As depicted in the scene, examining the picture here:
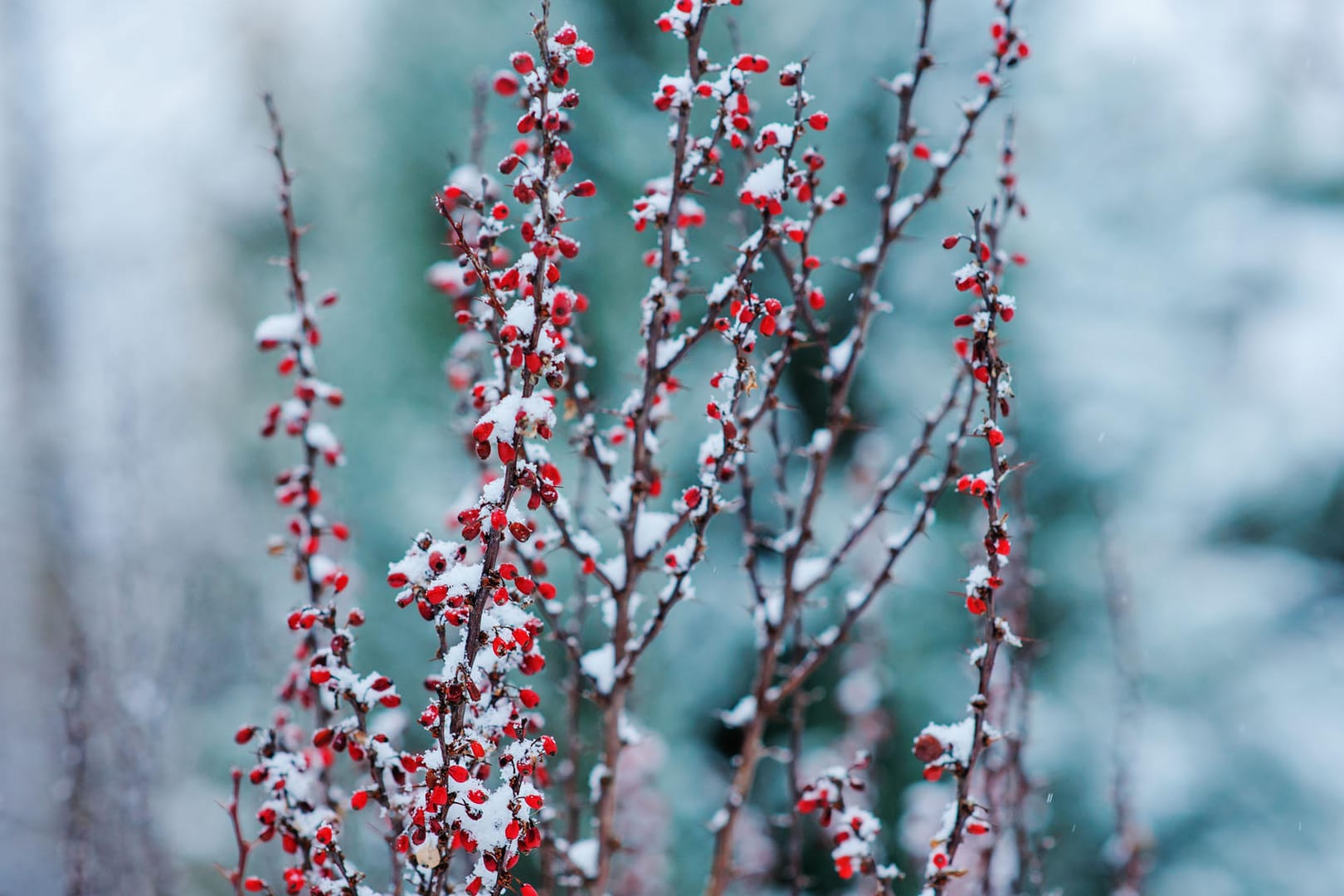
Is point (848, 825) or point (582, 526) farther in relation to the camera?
point (582, 526)

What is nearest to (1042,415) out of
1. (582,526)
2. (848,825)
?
(582,526)

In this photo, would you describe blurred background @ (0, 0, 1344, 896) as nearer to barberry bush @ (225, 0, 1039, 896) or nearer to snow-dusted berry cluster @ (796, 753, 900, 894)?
barberry bush @ (225, 0, 1039, 896)

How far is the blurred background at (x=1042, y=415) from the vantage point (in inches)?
146

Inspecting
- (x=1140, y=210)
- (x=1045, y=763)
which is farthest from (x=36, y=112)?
(x=1045, y=763)

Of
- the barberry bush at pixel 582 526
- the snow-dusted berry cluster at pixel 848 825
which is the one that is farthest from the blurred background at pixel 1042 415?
the snow-dusted berry cluster at pixel 848 825

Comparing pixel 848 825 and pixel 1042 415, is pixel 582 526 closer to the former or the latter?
pixel 848 825

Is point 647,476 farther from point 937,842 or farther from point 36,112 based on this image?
point 36,112

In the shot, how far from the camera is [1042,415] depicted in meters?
4.18

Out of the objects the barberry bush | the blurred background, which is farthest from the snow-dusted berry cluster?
the blurred background

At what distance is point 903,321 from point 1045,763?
225 cm

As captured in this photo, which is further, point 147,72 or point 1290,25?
point 147,72

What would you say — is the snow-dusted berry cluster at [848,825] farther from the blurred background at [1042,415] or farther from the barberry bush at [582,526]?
the blurred background at [1042,415]

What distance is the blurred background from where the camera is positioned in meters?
3.70

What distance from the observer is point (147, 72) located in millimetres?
9219
